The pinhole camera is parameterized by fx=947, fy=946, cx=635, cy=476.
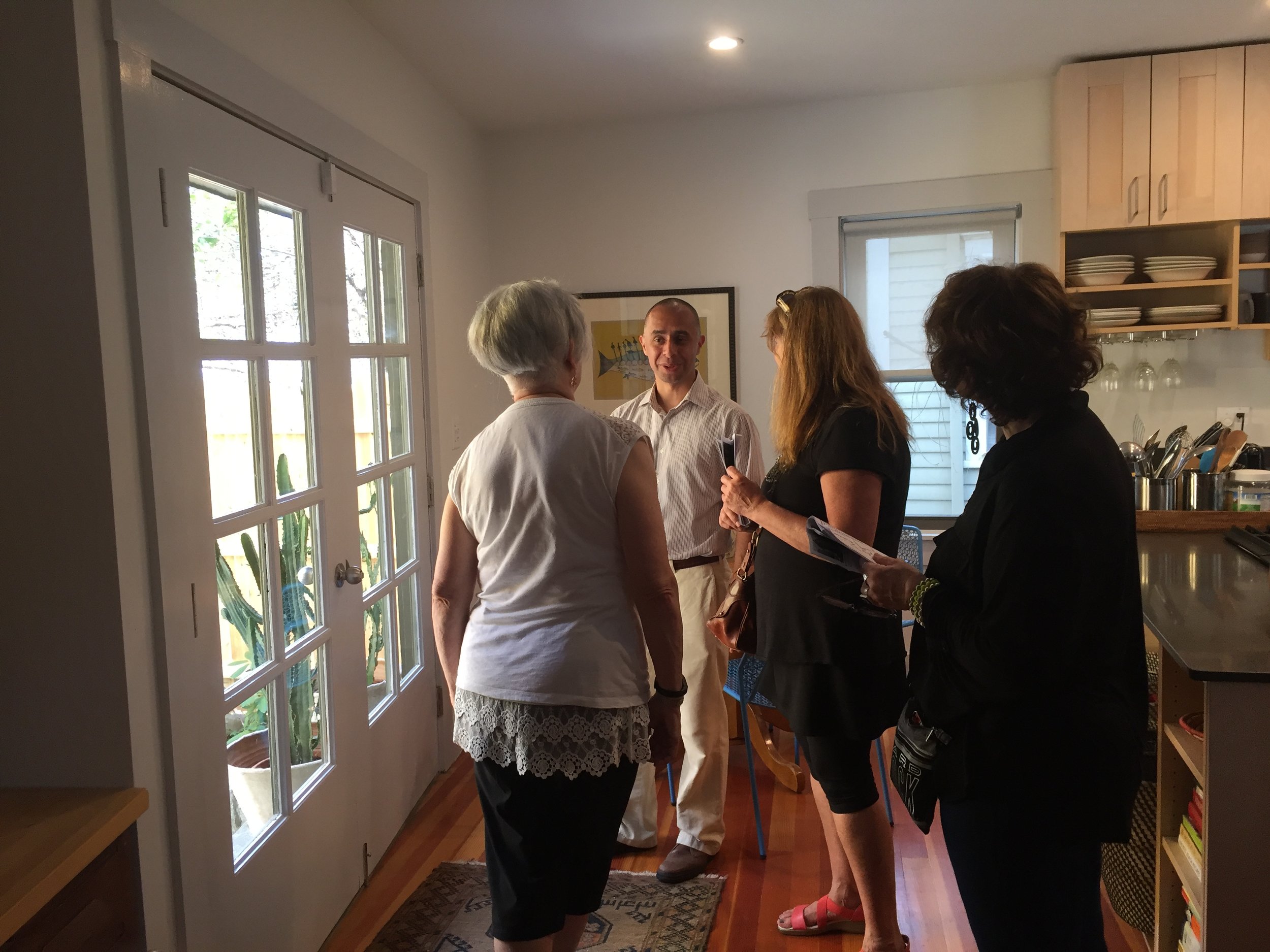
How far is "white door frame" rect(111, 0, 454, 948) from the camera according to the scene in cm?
156

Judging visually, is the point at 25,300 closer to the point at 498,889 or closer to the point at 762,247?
the point at 498,889

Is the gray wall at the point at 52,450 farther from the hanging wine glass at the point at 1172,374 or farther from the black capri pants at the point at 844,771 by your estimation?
the hanging wine glass at the point at 1172,374

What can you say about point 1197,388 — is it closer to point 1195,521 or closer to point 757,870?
point 1195,521

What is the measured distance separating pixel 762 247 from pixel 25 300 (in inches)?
113

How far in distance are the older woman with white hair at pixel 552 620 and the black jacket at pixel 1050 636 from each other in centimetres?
47

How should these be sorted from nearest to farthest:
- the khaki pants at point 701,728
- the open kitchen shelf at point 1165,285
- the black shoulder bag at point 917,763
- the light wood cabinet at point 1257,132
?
the black shoulder bag at point 917,763 < the khaki pants at point 701,728 < the light wood cabinet at point 1257,132 < the open kitchen shelf at point 1165,285

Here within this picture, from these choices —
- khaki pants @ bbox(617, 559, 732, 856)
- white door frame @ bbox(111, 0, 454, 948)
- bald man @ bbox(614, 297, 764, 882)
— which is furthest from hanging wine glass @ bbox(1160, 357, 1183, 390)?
white door frame @ bbox(111, 0, 454, 948)

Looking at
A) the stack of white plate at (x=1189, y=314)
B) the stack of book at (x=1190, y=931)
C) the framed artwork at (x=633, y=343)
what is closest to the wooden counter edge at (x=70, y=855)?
the stack of book at (x=1190, y=931)

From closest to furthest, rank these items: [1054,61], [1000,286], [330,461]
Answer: [1000,286] → [330,461] → [1054,61]

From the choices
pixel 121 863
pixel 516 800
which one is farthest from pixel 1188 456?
pixel 121 863

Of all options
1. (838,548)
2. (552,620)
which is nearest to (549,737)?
(552,620)

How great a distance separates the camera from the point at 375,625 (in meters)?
2.71

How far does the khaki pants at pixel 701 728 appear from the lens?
2.53 meters

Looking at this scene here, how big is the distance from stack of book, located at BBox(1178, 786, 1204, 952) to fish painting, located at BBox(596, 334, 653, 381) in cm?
261
